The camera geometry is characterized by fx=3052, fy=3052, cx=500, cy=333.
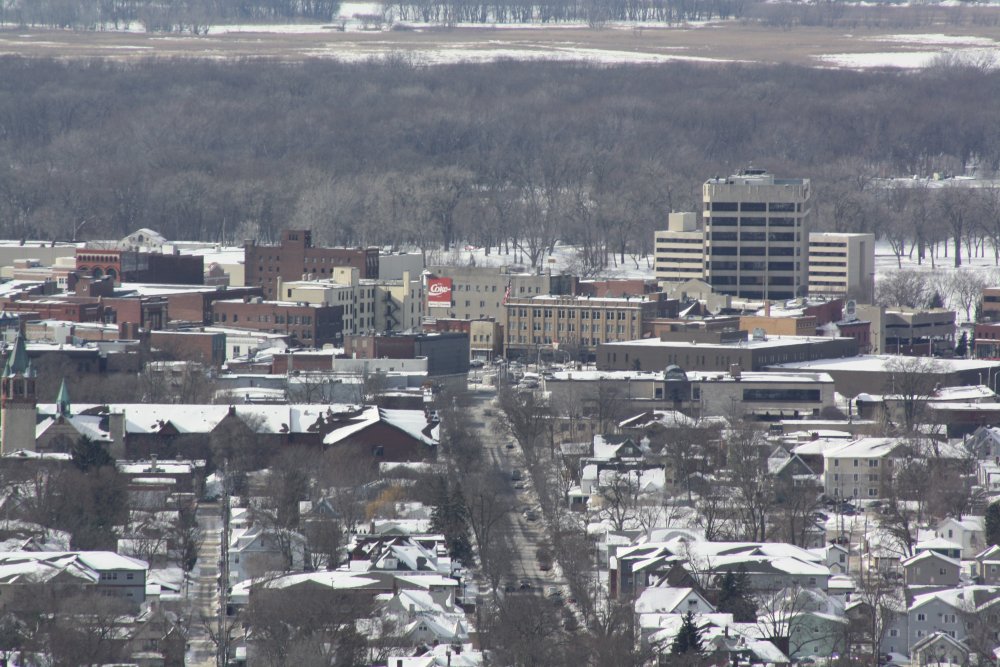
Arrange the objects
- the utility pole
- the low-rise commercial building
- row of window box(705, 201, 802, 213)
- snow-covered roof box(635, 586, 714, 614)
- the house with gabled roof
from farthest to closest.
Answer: row of window box(705, 201, 802, 213)
the low-rise commercial building
the house with gabled roof
snow-covered roof box(635, 586, 714, 614)
the utility pole

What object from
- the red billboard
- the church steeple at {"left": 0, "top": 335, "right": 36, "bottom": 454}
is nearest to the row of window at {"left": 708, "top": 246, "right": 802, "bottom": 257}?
the red billboard

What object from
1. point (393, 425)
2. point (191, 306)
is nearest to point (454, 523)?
point (393, 425)

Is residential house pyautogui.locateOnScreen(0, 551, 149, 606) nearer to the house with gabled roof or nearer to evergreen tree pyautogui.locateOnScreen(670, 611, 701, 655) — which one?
evergreen tree pyautogui.locateOnScreen(670, 611, 701, 655)

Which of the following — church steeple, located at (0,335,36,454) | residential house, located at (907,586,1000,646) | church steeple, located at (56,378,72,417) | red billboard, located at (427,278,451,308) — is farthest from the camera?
red billboard, located at (427,278,451,308)

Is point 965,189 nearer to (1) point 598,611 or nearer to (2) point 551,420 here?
(2) point 551,420

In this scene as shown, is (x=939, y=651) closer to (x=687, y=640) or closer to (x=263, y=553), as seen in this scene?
(x=687, y=640)

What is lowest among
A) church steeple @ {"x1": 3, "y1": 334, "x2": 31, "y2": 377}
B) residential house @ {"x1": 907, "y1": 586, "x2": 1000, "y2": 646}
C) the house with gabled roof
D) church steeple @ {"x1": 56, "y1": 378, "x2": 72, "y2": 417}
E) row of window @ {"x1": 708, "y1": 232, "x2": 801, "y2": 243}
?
row of window @ {"x1": 708, "y1": 232, "x2": 801, "y2": 243}

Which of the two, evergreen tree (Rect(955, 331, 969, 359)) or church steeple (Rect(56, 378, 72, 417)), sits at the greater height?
church steeple (Rect(56, 378, 72, 417))
